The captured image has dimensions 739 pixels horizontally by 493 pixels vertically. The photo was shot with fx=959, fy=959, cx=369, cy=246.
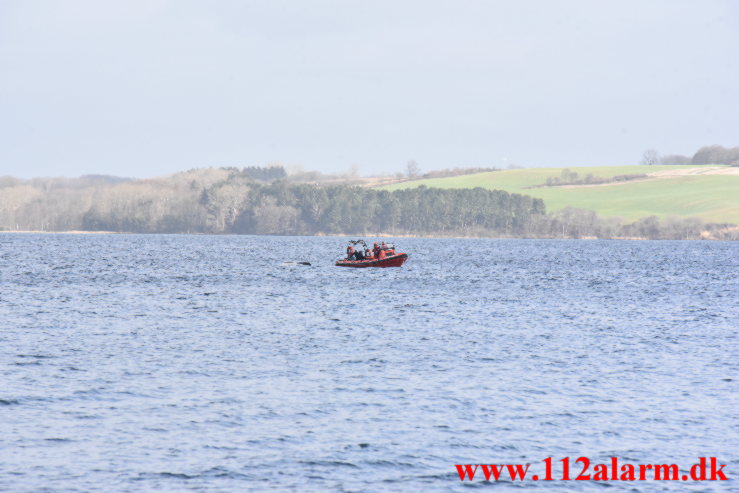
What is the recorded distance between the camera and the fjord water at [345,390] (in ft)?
70.9

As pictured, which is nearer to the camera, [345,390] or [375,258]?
[345,390]

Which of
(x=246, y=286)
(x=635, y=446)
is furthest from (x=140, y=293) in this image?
(x=635, y=446)

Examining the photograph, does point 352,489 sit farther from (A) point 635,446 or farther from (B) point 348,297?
(B) point 348,297

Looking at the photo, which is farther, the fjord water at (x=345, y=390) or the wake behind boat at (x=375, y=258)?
the wake behind boat at (x=375, y=258)

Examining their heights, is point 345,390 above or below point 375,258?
below

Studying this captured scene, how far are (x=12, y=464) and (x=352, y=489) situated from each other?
765 cm

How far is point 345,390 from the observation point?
2989cm

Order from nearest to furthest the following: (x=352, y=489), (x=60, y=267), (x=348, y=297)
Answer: (x=352, y=489), (x=348, y=297), (x=60, y=267)

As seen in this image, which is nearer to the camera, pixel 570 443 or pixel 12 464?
pixel 12 464

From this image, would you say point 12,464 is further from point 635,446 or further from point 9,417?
point 635,446

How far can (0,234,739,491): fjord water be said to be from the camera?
21.6 m

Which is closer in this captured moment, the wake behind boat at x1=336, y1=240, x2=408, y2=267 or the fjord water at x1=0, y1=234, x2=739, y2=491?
the fjord water at x1=0, y1=234, x2=739, y2=491

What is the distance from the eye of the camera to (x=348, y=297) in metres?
64.9

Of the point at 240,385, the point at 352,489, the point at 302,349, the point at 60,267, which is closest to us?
the point at 352,489
